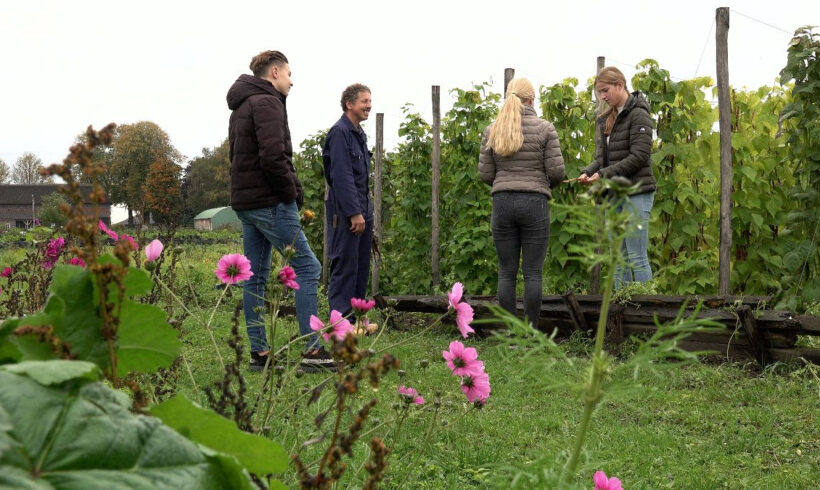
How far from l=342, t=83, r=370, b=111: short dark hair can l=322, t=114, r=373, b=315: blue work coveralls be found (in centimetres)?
14

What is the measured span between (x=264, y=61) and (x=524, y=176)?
2.10 meters

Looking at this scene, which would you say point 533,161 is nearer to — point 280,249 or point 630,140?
point 630,140

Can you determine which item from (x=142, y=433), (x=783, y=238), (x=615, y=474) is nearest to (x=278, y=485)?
(x=142, y=433)

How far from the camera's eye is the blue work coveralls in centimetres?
620

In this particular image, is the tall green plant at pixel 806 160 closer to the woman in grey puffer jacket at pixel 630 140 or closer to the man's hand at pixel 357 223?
the woman in grey puffer jacket at pixel 630 140

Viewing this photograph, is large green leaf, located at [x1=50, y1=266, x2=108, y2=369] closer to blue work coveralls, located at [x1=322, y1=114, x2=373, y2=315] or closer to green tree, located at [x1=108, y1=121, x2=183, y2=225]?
blue work coveralls, located at [x1=322, y1=114, x2=373, y2=315]

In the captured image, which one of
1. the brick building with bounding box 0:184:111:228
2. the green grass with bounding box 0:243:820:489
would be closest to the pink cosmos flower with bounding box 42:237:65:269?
the green grass with bounding box 0:243:820:489

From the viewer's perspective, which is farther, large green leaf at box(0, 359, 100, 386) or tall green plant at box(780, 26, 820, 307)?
tall green plant at box(780, 26, 820, 307)

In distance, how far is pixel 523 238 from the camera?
19.7ft

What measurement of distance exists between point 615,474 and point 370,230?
3.87 metres

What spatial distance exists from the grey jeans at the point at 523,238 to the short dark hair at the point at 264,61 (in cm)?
196

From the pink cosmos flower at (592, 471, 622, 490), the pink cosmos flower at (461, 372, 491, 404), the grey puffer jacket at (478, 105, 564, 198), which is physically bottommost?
the pink cosmos flower at (592, 471, 622, 490)

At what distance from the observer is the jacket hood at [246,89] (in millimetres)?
5020

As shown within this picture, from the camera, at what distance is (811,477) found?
3.24 meters
